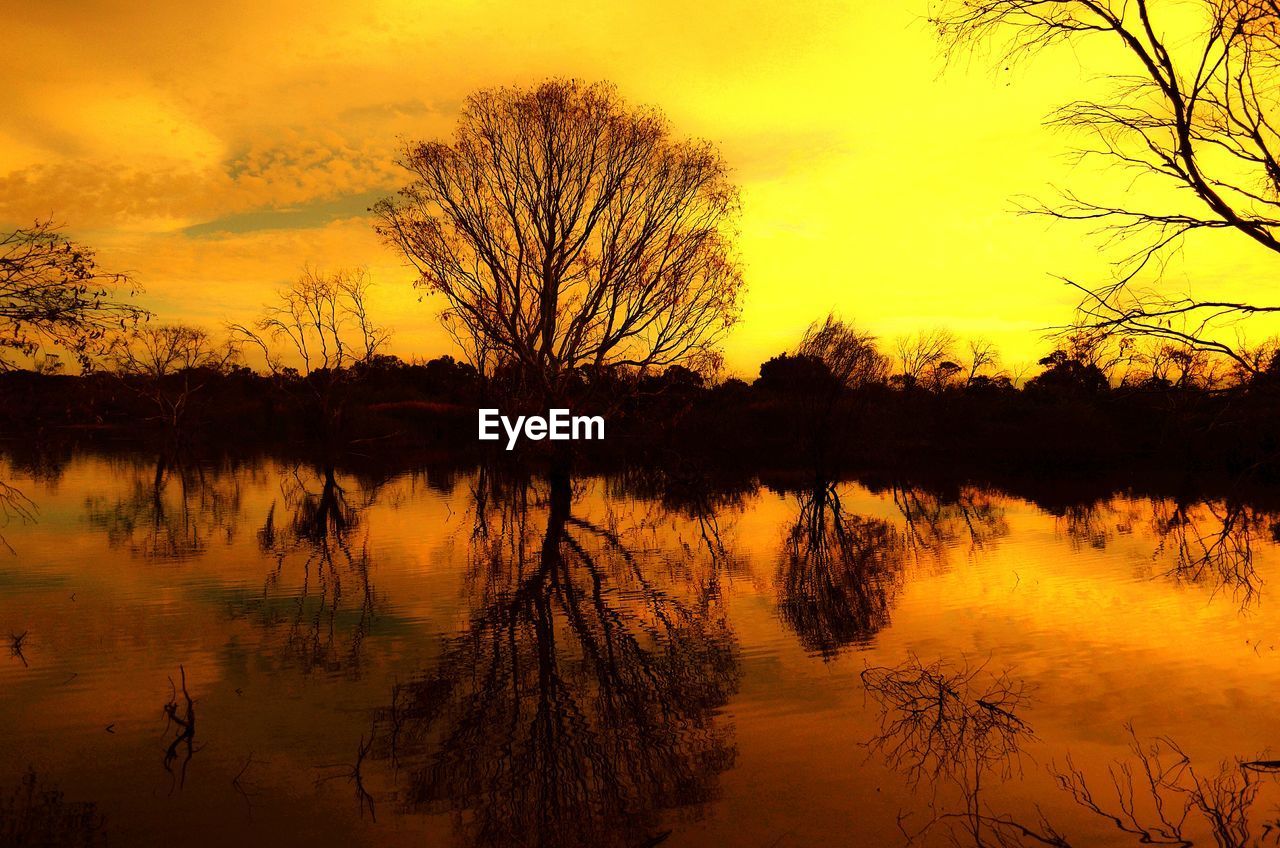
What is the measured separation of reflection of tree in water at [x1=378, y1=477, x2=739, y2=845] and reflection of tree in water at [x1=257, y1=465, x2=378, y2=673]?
1.26 meters

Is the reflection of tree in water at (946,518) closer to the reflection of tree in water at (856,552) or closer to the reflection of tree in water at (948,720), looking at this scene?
the reflection of tree in water at (856,552)

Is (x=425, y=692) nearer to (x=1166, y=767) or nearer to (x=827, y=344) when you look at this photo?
(x=1166, y=767)

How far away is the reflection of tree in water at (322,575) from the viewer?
28.9 ft

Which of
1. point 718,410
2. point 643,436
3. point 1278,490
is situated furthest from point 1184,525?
point 718,410

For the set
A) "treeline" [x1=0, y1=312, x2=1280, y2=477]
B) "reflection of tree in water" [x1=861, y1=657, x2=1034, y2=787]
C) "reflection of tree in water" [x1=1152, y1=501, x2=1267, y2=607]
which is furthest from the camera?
"treeline" [x1=0, y1=312, x2=1280, y2=477]

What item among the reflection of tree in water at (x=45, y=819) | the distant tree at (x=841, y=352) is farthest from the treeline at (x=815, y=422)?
the reflection of tree in water at (x=45, y=819)

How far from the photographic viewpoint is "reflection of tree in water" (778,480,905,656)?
968cm

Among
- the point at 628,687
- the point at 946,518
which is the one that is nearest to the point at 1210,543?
the point at 946,518

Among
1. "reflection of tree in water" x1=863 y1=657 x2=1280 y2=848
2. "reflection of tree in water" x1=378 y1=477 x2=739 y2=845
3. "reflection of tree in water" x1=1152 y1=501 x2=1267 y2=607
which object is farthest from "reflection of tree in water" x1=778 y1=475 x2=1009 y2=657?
"reflection of tree in water" x1=1152 y1=501 x2=1267 y2=607

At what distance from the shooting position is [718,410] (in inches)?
1900

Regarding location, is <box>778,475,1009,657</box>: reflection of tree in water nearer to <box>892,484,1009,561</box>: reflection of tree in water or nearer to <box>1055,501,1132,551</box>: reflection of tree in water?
<box>892,484,1009,561</box>: reflection of tree in water

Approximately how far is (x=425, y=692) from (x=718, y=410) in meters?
41.6

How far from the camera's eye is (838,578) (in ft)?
41.6

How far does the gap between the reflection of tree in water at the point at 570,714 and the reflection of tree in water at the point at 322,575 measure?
4.14ft
